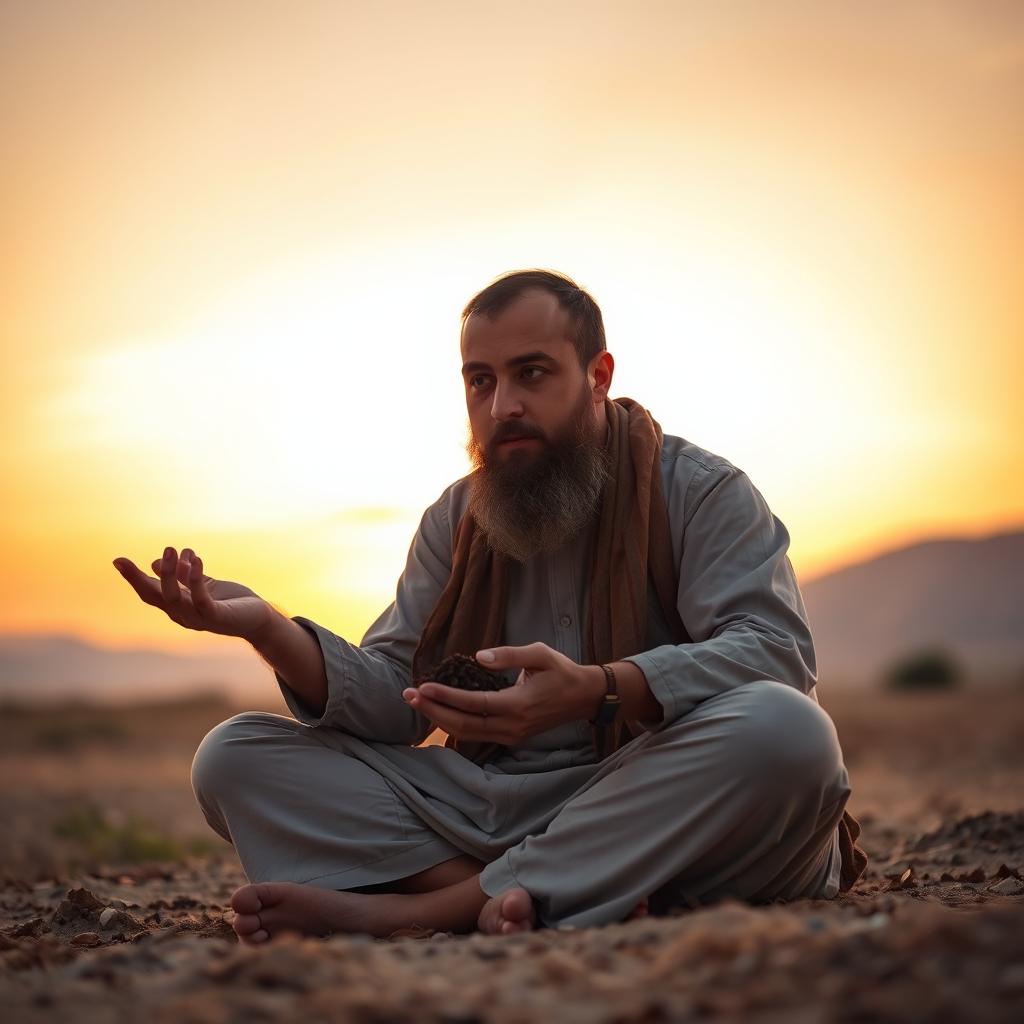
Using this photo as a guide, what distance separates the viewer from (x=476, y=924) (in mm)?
3307

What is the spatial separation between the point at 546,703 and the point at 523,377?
1149 millimetres

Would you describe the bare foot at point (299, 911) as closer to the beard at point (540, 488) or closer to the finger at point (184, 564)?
the finger at point (184, 564)

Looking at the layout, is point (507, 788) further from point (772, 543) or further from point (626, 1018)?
point (626, 1018)

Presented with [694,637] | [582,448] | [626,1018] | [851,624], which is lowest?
[851,624]

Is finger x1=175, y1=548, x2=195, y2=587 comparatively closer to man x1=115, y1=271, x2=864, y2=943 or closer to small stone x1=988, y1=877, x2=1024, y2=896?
man x1=115, y1=271, x2=864, y2=943

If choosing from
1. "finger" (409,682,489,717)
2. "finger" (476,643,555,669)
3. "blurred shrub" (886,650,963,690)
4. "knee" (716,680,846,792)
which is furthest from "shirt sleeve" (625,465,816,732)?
"blurred shrub" (886,650,963,690)

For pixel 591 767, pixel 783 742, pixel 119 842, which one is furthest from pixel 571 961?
pixel 119 842

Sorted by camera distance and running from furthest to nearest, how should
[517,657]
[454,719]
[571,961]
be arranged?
[454,719]
[517,657]
[571,961]

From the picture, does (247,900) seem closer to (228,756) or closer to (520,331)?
(228,756)

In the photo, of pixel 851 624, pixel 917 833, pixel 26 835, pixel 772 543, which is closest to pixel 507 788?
pixel 772 543

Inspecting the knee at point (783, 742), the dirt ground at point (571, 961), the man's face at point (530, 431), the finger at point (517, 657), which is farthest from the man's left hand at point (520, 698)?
the man's face at point (530, 431)

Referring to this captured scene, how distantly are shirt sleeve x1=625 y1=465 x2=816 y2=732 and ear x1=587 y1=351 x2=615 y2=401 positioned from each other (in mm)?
483

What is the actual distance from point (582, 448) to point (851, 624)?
133m

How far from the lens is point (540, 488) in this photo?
12.0 ft
